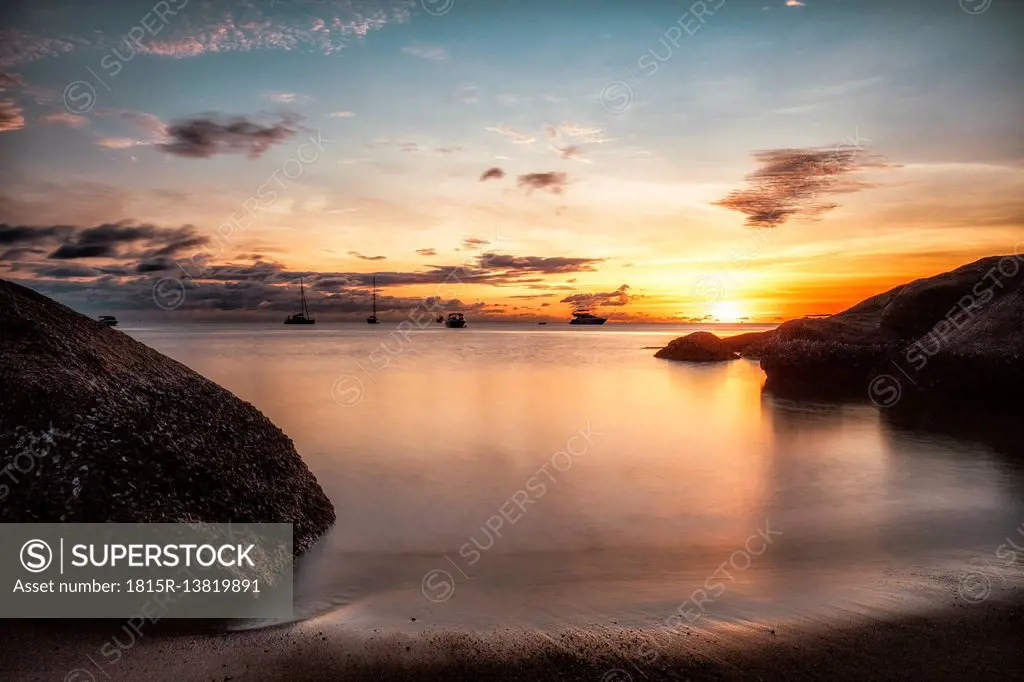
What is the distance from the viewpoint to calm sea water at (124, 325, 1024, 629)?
6.09 meters

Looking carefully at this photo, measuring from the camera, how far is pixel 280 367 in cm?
3475

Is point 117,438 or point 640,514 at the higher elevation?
point 117,438

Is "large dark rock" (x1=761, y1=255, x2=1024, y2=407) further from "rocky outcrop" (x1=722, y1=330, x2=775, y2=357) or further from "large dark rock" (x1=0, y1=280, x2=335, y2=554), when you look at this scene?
"large dark rock" (x1=0, y1=280, x2=335, y2=554)

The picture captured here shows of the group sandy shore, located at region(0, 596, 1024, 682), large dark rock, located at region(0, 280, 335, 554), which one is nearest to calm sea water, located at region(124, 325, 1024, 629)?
sandy shore, located at region(0, 596, 1024, 682)

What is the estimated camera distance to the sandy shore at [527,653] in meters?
4.26

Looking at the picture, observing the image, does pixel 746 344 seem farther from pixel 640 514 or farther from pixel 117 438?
pixel 117 438

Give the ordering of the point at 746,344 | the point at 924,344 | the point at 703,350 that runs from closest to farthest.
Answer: the point at 924,344
the point at 703,350
the point at 746,344

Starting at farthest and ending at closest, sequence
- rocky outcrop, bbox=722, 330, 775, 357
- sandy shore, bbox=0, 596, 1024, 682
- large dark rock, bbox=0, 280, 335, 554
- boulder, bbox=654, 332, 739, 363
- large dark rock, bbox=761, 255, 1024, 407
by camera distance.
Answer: rocky outcrop, bbox=722, 330, 775, 357 → boulder, bbox=654, 332, 739, 363 → large dark rock, bbox=761, 255, 1024, 407 → large dark rock, bbox=0, 280, 335, 554 → sandy shore, bbox=0, 596, 1024, 682

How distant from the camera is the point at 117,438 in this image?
559cm

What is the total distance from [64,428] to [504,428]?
1252 cm

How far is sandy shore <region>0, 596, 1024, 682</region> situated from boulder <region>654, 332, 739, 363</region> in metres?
35.6

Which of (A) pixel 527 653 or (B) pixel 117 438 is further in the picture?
(B) pixel 117 438

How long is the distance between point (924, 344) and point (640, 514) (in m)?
15.0

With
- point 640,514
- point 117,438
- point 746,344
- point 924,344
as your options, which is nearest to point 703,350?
point 746,344
